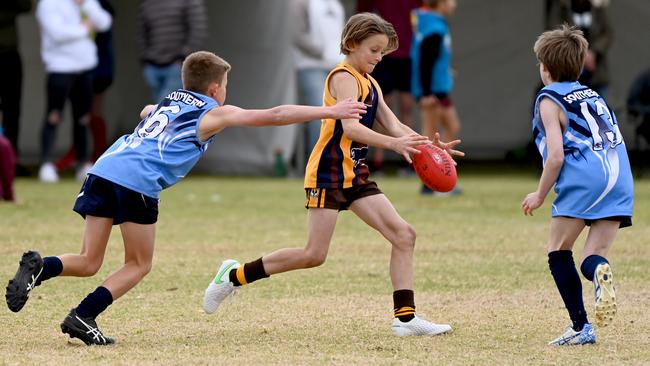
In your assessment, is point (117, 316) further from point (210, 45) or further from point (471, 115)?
point (471, 115)

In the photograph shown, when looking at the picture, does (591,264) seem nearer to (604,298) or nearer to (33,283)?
(604,298)

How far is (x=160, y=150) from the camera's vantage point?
584 centimetres

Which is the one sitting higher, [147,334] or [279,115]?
[279,115]

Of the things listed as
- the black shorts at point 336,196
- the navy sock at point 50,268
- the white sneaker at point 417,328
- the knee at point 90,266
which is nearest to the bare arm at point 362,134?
the black shorts at point 336,196

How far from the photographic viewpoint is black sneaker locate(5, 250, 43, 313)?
224 inches

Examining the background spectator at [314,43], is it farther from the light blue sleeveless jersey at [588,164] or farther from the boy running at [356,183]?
the light blue sleeveless jersey at [588,164]

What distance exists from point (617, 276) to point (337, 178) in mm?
2560

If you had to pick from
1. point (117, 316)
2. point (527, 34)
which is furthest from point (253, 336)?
point (527, 34)

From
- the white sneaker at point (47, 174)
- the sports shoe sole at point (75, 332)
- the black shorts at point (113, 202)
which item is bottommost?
the white sneaker at point (47, 174)

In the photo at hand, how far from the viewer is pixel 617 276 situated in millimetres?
8055

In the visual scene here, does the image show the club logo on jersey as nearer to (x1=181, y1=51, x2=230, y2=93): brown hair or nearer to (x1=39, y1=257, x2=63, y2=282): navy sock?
(x1=181, y1=51, x2=230, y2=93): brown hair

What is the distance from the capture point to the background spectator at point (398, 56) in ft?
53.9

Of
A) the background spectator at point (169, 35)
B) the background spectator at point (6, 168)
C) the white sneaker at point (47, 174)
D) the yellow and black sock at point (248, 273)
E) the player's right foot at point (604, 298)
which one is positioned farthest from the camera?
the white sneaker at point (47, 174)

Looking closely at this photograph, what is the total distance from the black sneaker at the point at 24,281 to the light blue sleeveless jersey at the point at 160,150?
18.4 inches
